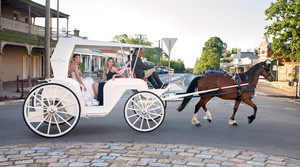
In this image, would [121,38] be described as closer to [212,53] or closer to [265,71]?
[212,53]

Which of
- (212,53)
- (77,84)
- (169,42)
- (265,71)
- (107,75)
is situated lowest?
(77,84)

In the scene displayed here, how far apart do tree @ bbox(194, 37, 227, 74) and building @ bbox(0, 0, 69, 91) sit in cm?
6754

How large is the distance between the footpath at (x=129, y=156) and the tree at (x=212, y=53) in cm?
8759

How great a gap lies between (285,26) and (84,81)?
19.0 meters

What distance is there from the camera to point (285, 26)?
22.2m

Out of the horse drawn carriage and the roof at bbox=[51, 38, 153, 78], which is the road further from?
the roof at bbox=[51, 38, 153, 78]

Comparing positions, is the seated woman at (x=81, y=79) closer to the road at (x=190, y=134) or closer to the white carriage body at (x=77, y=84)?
the white carriage body at (x=77, y=84)

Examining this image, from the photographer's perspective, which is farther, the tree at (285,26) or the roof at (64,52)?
the tree at (285,26)

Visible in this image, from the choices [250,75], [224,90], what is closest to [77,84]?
[224,90]

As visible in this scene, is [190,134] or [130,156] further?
[190,134]

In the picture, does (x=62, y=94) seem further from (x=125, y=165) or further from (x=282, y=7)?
(x=282, y=7)

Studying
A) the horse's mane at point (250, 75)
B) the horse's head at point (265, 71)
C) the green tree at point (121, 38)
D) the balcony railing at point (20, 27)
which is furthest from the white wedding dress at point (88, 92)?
the green tree at point (121, 38)

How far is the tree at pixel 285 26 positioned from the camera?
69.3 ft

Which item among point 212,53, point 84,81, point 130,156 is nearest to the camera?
point 130,156
